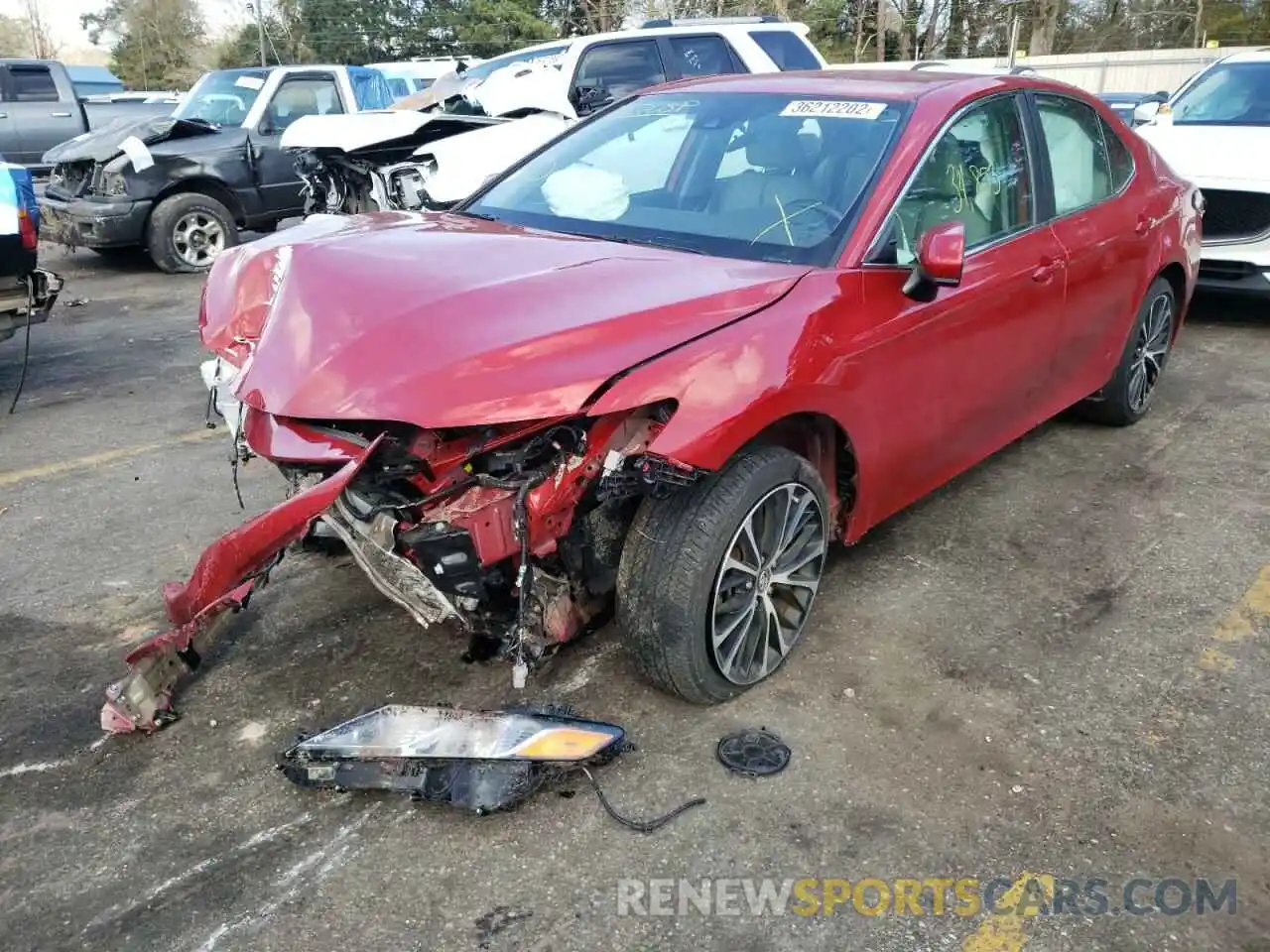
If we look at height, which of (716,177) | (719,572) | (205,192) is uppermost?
(716,177)

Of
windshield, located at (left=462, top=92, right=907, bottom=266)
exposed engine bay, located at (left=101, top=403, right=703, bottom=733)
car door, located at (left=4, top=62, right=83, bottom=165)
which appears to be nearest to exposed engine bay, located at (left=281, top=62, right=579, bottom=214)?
windshield, located at (left=462, top=92, right=907, bottom=266)

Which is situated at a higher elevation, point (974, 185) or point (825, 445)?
point (974, 185)

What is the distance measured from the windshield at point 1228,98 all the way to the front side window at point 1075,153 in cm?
436

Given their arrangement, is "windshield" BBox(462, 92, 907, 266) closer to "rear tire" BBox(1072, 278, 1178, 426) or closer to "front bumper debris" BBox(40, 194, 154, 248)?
"rear tire" BBox(1072, 278, 1178, 426)

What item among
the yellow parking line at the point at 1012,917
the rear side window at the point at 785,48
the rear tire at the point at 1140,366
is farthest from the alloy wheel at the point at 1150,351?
the rear side window at the point at 785,48

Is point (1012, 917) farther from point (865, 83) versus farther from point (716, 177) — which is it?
point (865, 83)

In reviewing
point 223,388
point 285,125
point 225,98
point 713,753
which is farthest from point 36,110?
point 713,753

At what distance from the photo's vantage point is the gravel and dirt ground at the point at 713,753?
2.38 m

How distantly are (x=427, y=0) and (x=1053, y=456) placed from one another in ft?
132

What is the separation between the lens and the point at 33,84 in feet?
47.4

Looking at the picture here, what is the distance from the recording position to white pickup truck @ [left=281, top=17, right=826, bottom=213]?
799 centimetres

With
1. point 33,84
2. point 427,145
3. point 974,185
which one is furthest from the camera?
point 33,84

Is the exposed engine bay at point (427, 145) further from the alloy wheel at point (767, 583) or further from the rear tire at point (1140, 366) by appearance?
the alloy wheel at point (767, 583)

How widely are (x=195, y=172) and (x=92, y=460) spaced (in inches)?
225
